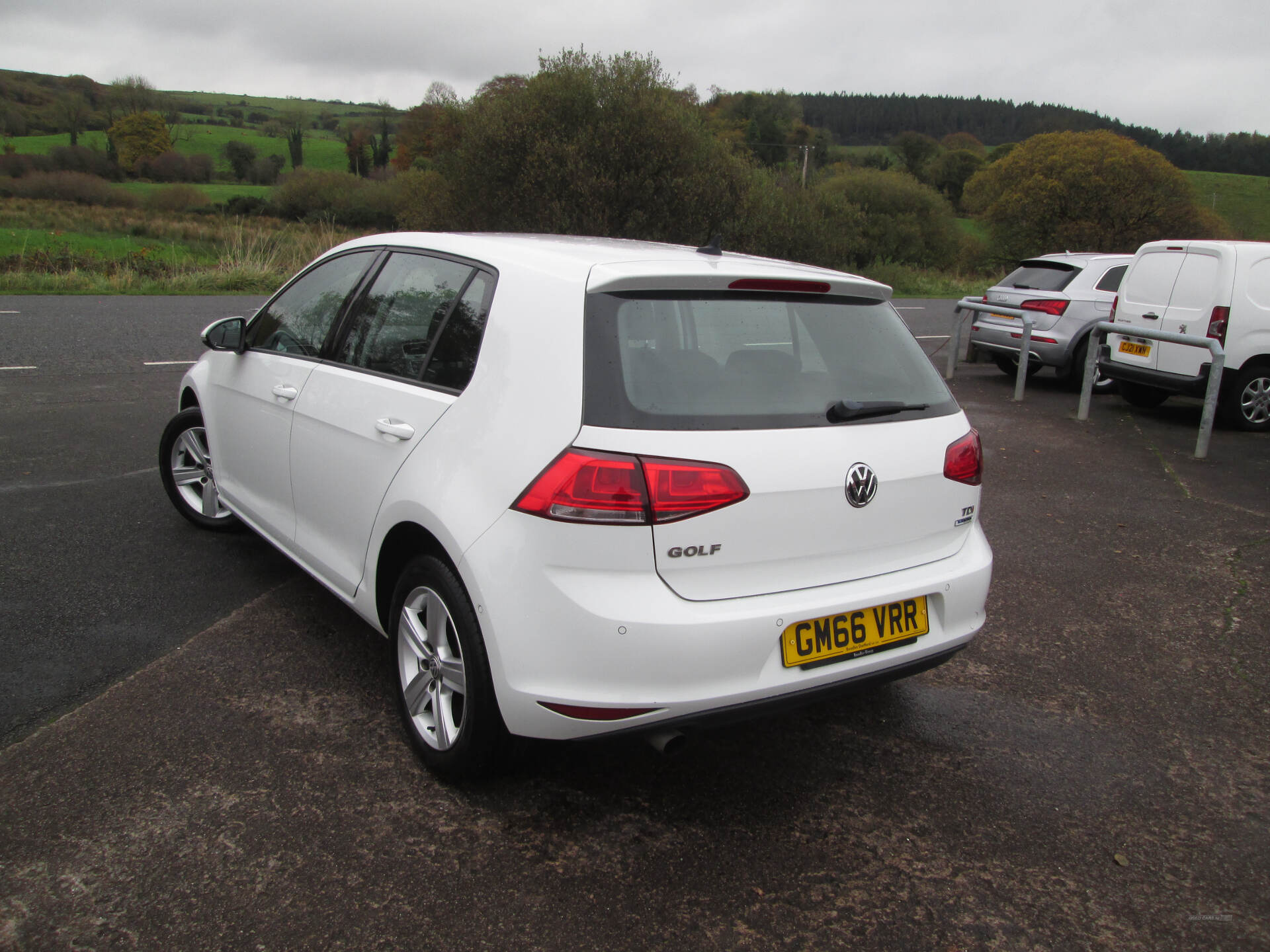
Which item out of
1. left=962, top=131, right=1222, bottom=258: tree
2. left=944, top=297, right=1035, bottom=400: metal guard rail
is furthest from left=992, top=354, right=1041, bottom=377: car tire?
left=962, top=131, right=1222, bottom=258: tree

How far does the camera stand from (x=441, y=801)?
282 centimetres

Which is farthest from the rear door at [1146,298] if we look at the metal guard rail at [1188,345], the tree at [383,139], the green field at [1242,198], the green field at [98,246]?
the tree at [383,139]

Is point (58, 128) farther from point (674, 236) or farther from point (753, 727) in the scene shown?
point (753, 727)

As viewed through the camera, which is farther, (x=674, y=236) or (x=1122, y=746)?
(x=674, y=236)

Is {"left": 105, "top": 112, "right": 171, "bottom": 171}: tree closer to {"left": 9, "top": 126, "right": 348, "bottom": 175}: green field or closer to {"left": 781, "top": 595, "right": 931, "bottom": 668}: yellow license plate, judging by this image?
{"left": 9, "top": 126, "right": 348, "bottom": 175}: green field

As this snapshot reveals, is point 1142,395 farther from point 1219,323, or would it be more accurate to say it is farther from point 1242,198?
point 1242,198

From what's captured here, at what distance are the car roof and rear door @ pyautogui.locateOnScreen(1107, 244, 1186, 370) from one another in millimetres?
7590

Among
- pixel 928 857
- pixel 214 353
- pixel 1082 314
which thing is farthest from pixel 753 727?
pixel 1082 314

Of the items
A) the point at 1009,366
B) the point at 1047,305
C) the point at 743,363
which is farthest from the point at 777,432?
the point at 1009,366

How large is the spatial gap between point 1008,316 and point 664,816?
35.5 ft

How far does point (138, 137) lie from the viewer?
3103 inches

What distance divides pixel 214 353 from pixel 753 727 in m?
3.27

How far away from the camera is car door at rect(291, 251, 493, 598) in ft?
9.86

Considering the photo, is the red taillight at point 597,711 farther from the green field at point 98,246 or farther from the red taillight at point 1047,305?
the green field at point 98,246
